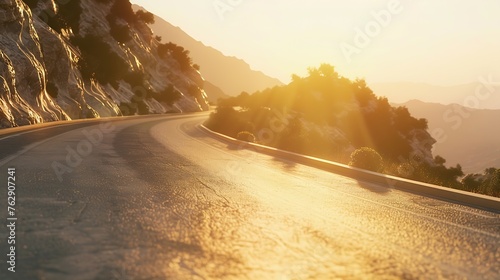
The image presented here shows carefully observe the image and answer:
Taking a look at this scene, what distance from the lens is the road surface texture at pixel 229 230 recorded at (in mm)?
3770

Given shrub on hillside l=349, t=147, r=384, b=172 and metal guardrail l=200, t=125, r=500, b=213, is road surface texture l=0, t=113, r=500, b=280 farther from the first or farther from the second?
shrub on hillside l=349, t=147, r=384, b=172

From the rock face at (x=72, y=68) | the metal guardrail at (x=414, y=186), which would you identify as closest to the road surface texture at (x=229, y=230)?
the metal guardrail at (x=414, y=186)

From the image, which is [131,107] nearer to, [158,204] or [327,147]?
[327,147]

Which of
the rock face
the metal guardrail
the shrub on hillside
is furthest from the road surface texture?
the rock face

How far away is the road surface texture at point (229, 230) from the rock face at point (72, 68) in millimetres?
17722

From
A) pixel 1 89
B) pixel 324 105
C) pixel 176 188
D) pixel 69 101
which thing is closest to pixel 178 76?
pixel 324 105

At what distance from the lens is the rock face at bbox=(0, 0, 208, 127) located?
2634cm

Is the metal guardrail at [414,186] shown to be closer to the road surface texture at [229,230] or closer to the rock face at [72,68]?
the road surface texture at [229,230]

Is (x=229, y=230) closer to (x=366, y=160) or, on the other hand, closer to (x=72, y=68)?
(x=366, y=160)

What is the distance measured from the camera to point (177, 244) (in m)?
4.38

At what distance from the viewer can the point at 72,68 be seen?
127 feet

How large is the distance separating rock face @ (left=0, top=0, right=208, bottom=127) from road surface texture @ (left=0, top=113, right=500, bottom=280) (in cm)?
1772

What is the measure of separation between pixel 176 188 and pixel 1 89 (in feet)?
63.7

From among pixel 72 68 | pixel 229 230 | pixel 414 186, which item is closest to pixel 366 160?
pixel 414 186
